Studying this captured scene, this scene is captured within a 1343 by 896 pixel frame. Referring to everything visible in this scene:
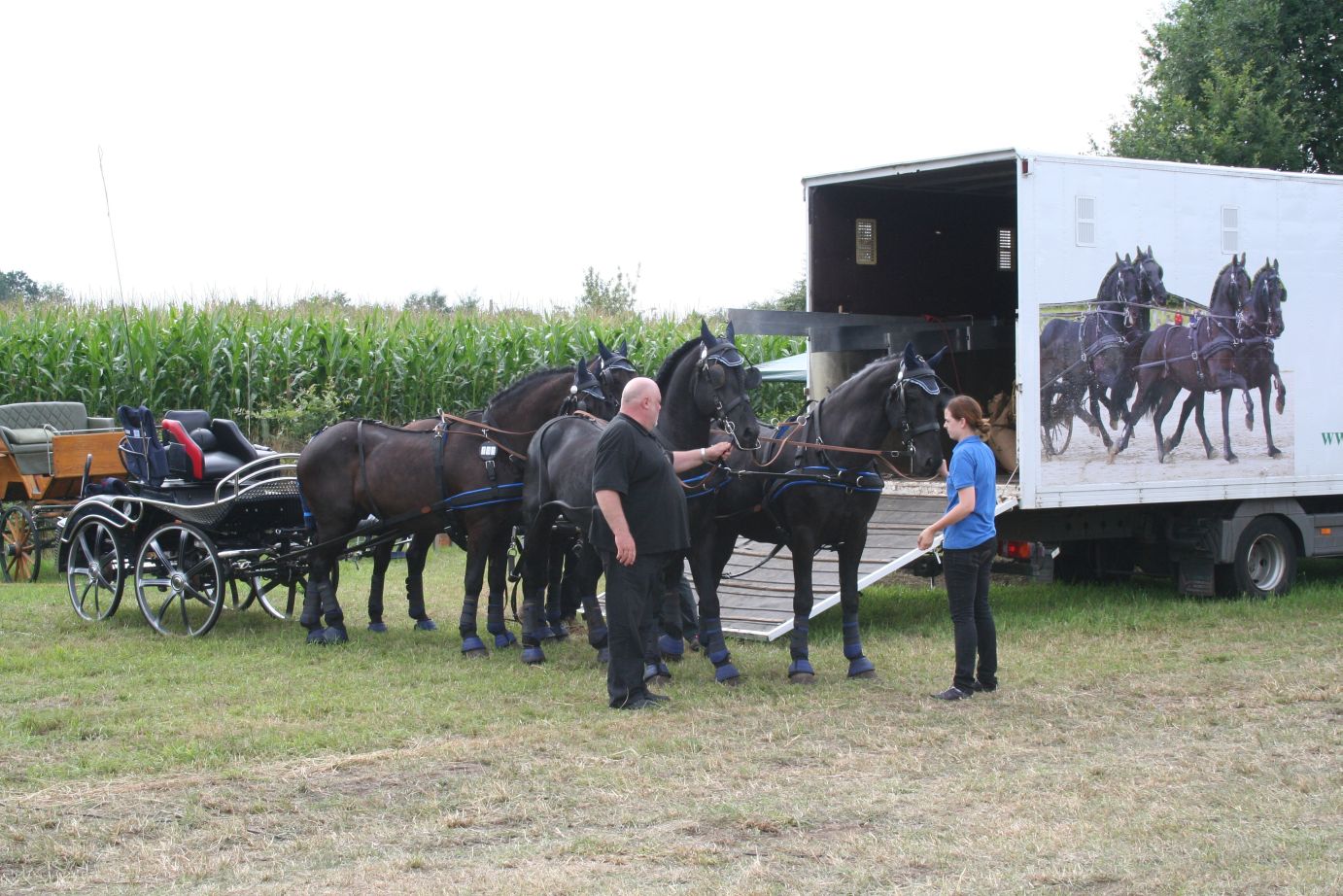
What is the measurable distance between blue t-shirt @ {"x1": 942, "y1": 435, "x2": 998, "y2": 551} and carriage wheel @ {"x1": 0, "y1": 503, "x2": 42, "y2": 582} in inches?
396

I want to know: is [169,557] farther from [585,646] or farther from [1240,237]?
[1240,237]

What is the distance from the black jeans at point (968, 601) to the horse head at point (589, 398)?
2.72 m

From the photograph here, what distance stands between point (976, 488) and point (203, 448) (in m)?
6.75

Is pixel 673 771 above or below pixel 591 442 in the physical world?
below

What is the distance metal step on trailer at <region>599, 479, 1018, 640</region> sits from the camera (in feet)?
32.5

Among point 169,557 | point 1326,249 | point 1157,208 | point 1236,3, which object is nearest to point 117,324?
point 169,557

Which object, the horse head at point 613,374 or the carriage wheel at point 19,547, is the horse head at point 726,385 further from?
the carriage wheel at point 19,547

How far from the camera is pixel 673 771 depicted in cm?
610

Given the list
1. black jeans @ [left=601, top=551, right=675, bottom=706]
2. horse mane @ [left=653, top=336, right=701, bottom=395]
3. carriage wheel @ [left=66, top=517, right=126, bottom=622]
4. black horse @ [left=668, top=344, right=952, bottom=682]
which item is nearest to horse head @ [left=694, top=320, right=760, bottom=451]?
horse mane @ [left=653, top=336, right=701, bottom=395]

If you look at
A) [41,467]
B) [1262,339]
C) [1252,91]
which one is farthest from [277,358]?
[1252,91]

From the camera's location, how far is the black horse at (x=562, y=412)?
9.26m

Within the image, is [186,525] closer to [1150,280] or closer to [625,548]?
[625,548]

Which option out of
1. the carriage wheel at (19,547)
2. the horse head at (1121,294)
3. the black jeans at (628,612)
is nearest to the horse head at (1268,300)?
the horse head at (1121,294)

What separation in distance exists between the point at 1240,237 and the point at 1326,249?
3.94 ft
